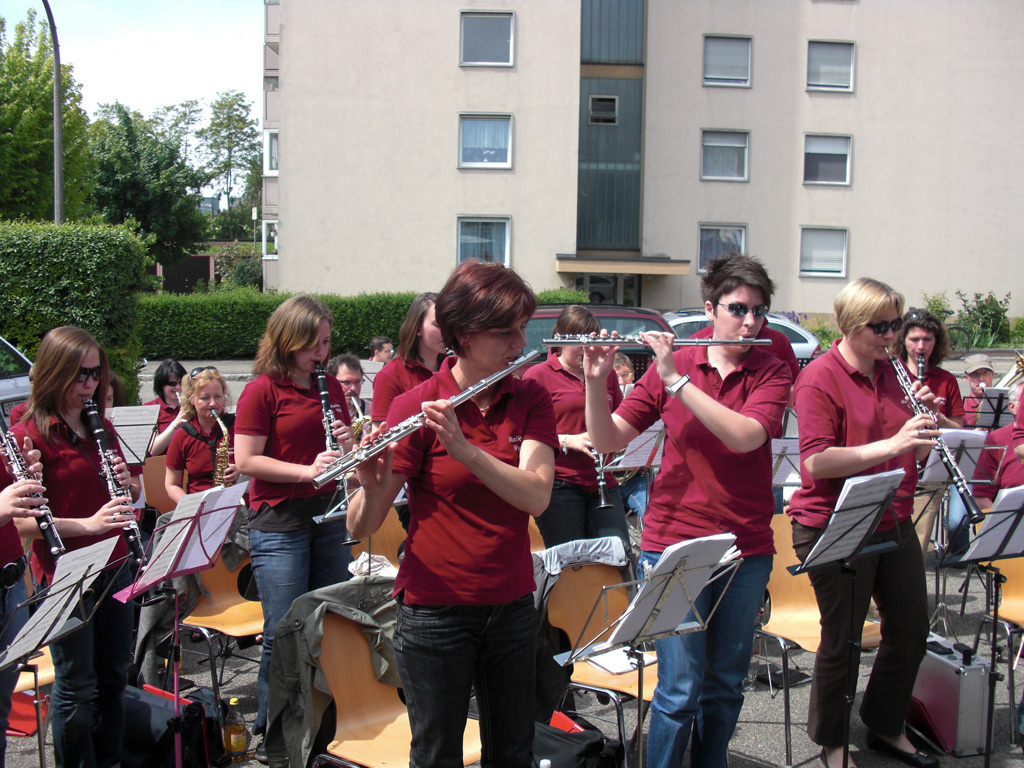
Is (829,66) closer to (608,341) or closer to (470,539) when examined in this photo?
(608,341)

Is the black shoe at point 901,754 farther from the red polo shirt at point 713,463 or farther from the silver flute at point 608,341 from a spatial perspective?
Result: the silver flute at point 608,341

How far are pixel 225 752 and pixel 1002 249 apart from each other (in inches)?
1026

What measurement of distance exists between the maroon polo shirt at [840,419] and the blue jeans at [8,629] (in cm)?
302

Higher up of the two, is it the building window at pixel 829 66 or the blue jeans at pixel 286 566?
the building window at pixel 829 66

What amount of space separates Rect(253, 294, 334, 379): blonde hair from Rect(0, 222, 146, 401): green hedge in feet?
19.6

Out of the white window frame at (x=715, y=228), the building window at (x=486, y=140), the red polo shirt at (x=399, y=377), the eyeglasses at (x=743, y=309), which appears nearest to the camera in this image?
the eyeglasses at (x=743, y=309)

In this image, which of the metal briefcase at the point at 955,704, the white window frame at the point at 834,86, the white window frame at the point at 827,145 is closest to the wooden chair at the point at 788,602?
the metal briefcase at the point at 955,704

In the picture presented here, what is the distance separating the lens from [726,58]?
23.8 meters

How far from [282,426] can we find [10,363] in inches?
173

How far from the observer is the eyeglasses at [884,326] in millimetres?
3518

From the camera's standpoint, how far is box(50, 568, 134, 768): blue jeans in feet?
10.7

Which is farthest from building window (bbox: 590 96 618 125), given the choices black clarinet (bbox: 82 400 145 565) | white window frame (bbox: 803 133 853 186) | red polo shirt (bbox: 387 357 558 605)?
red polo shirt (bbox: 387 357 558 605)

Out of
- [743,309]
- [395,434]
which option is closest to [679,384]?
[743,309]

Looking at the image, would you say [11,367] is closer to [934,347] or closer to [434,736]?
[434,736]
